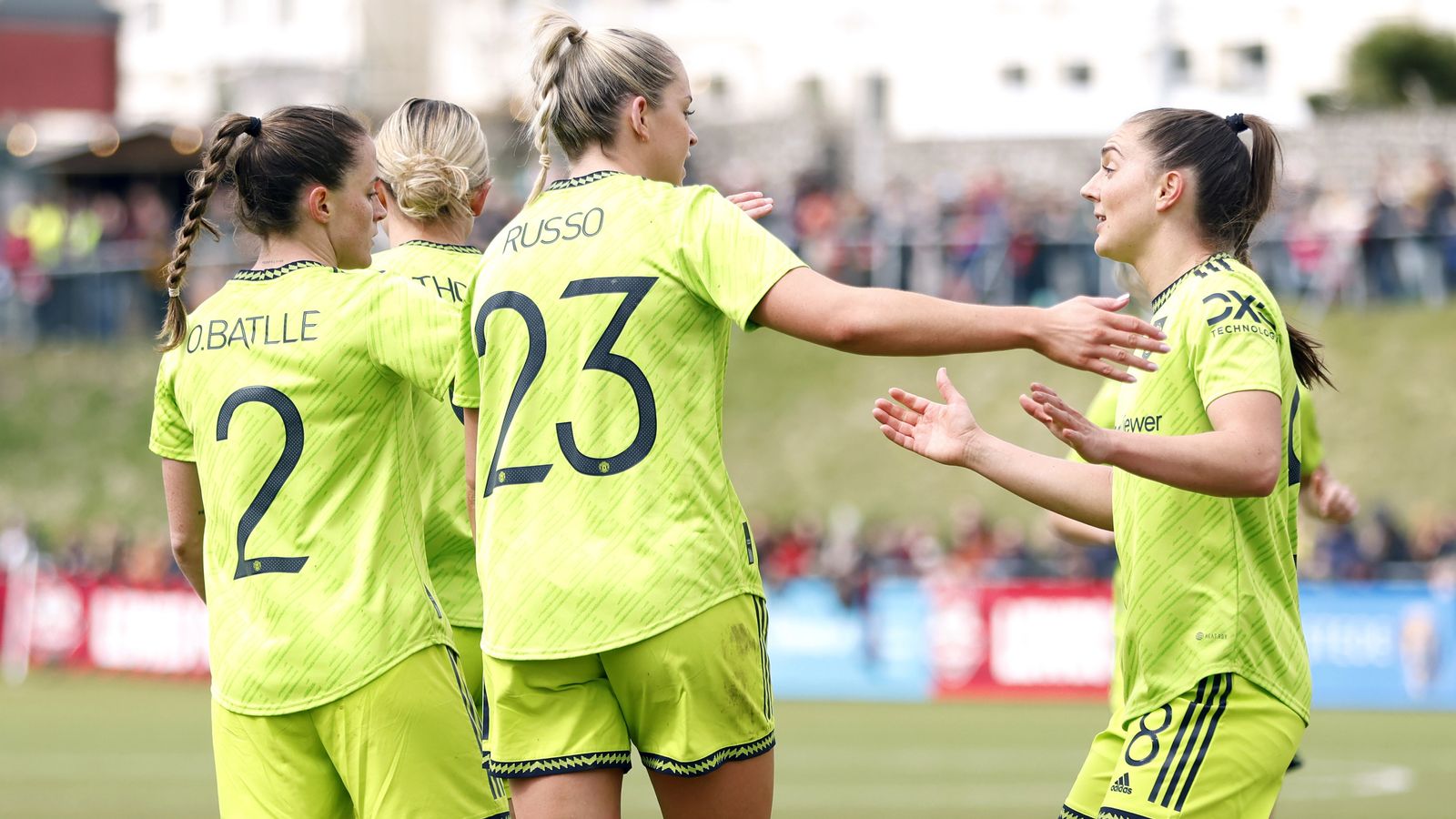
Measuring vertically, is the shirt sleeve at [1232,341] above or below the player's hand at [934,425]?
above

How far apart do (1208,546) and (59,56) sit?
1603 inches

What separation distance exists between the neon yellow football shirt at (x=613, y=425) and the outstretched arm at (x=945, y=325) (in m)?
0.22

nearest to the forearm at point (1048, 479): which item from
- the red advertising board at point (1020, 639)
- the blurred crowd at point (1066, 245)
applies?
the red advertising board at point (1020, 639)

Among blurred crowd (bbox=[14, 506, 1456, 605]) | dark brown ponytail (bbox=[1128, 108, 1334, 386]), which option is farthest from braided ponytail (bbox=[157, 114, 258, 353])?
blurred crowd (bbox=[14, 506, 1456, 605])

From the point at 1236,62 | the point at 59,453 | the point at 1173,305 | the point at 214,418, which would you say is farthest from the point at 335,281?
the point at 1236,62

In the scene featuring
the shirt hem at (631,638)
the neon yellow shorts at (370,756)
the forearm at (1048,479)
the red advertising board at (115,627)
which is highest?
the forearm at (1048,479)

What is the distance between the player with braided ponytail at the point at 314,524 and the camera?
4328mm

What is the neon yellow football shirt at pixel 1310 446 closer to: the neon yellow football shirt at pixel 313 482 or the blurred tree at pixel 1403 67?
the neon yellow football shirt at pixel 313 482

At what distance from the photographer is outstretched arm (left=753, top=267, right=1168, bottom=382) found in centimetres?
373

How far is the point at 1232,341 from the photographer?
4.12 meters

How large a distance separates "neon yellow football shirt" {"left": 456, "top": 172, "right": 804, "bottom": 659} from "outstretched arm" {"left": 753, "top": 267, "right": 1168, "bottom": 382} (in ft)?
0.71

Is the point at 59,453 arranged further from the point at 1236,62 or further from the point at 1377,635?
the point at 1236,62

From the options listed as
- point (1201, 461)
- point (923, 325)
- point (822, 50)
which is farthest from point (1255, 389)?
point (822, 50)

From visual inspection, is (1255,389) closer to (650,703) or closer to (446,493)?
(650,703)
